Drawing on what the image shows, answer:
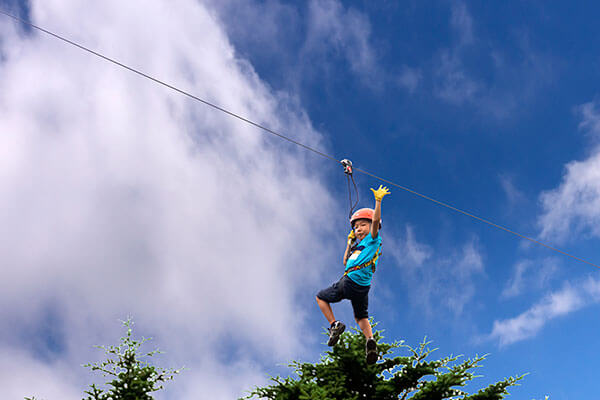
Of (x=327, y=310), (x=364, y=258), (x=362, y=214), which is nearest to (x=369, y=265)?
(x=364, y=258)

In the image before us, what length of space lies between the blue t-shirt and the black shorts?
0.08 metres

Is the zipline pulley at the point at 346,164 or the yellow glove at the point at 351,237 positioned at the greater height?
the zipline pulley at the point at 346,164

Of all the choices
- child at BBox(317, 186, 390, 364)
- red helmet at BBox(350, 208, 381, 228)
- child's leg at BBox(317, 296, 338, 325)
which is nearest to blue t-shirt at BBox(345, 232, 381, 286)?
child at BBox(317, 186, 390, 364)

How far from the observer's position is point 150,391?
11805 mm

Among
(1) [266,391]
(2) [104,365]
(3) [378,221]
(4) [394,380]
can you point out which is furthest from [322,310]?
(2) [104,365]

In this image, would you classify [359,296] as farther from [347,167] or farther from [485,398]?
[485,398]

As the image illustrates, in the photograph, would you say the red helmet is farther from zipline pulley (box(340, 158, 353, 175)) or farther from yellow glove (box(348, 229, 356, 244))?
zipline pulley (box(340, 158, 353, 175))

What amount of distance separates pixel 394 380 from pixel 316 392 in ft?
8.94

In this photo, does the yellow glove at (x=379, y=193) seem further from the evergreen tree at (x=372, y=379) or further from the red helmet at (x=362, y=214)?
the evergreen tree at (x=372, y=379)

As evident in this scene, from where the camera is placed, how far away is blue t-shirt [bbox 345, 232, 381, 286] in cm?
623

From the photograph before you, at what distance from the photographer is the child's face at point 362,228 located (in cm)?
649

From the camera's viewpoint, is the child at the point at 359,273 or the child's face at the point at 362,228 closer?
the child at the point at 359,273

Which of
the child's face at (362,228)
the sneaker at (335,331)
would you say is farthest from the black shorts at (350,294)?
the child's face at (362,228)

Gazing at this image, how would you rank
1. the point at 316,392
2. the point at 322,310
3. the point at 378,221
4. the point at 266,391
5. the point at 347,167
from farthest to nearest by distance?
the point at 266,391 < the point at 316,392 < the point at 347,167 < the point at 322,310 < the point at 378,221
